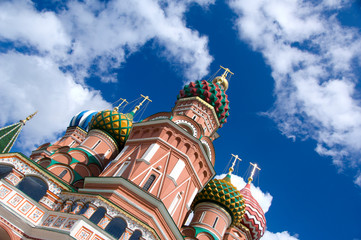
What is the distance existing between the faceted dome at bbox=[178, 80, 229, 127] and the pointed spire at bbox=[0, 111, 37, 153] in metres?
9.52

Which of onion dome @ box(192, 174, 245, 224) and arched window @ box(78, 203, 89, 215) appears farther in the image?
onion dome @ box(192, 174, 245, 224)

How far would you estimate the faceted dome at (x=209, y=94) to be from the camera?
18.6 m

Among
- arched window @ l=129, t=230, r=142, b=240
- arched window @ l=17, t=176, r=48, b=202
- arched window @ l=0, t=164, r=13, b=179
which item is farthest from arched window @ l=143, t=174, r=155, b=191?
arched window @ l=0, t=164, r=13, b=179

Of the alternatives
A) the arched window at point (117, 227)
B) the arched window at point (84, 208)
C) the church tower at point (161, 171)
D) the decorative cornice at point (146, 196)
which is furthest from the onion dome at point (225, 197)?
the arched window at point (84, 208)

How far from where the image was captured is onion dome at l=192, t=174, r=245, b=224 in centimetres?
1570

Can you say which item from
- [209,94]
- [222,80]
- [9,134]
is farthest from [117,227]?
[222,80]

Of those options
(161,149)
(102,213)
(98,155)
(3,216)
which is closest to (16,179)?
(3,216)

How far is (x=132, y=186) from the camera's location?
10.9 meters

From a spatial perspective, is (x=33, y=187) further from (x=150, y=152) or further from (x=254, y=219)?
(x=254, y=219)

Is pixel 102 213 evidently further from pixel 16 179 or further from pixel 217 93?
pixel 217 93

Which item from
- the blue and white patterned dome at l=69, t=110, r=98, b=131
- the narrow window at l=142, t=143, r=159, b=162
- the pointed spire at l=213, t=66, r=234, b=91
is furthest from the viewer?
the blue and white patterned dome at l=69, t=110, r=98, b=131

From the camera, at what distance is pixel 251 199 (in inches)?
768

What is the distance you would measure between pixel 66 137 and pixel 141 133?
465 inches

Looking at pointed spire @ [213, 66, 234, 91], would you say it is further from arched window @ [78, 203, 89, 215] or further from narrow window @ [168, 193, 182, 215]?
arched window @ [78, 203, 89, 215]
